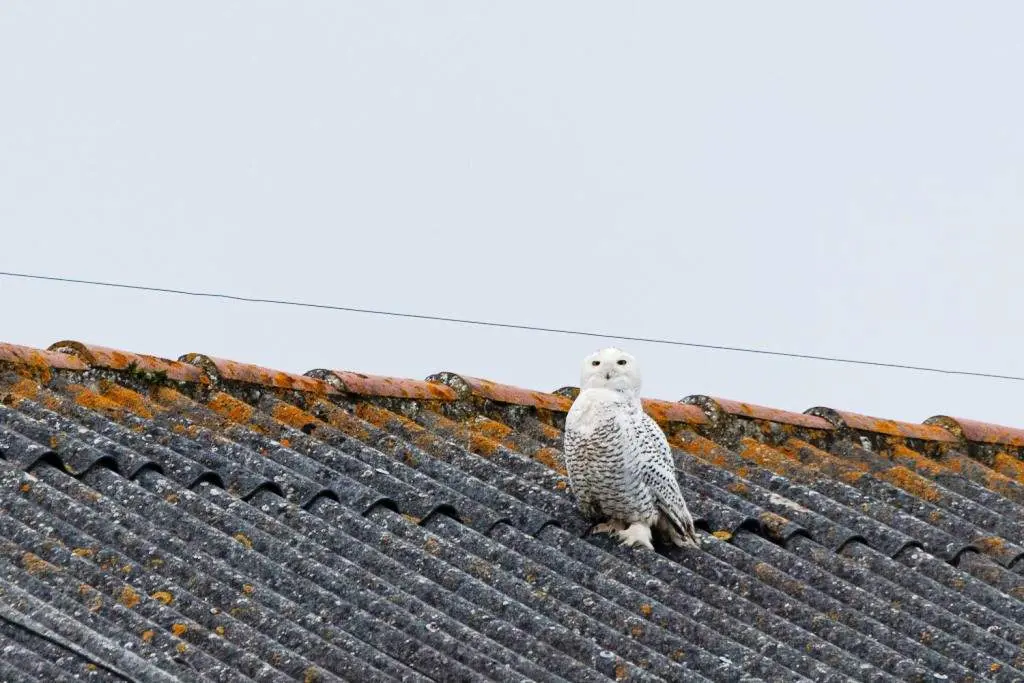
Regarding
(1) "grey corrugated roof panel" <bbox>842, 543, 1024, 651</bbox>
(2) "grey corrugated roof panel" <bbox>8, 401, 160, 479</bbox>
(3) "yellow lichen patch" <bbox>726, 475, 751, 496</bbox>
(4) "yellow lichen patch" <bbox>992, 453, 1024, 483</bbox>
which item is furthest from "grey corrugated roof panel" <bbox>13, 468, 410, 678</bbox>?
(4) "yellow lichen patch" <bbox>992, 453, 1024, 483</bbox>

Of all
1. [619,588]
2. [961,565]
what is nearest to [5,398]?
[619,588]

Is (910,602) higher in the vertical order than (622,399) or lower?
lower

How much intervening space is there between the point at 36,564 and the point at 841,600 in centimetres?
218

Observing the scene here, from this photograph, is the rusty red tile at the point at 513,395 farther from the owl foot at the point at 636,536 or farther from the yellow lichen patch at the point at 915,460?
the owl foot at the point at 636,536

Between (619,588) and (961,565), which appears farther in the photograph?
(961,565)

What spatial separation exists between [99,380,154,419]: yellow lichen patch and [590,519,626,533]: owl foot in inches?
56.2

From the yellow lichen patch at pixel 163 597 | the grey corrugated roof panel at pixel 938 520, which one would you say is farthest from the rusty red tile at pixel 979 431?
the yellow lichen patch at pixel 163 597

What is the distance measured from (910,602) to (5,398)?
2.61 m

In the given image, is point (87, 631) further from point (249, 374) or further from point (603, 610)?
point (249, 374)

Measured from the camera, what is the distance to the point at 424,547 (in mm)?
5387

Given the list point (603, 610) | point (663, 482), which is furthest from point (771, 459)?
point (603, 610)

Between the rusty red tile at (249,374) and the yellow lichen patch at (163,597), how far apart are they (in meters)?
2.19

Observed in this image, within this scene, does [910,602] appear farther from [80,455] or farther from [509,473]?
[80,455]

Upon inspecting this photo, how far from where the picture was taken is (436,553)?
5352 millimetres
